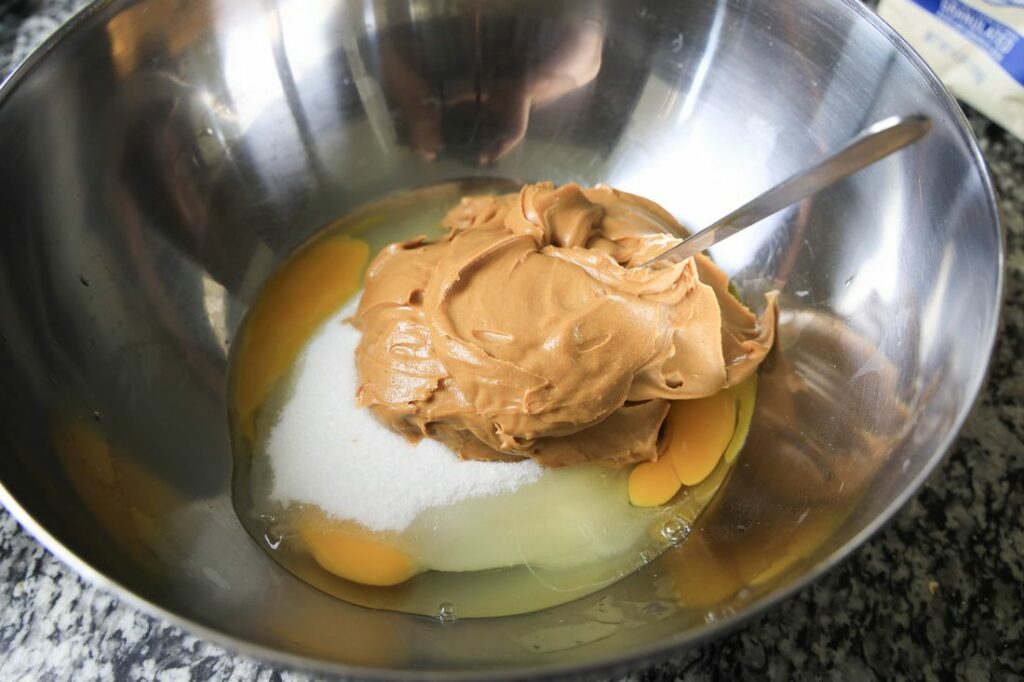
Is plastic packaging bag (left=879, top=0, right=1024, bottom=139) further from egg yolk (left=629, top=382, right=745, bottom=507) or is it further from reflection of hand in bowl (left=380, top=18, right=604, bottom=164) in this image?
egg yolk (left=629, top=382, right=745, bottom=507)

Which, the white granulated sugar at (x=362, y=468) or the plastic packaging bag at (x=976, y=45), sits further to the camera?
the plastic packaging bag at (x=976, y=45)

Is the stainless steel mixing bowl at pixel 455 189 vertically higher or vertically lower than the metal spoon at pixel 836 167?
lower

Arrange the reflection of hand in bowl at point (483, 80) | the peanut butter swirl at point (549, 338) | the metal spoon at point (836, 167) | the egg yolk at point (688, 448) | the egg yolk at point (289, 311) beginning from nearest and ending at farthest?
1. the metal spoon at point (836, 167)
2. the peanut butter swirl at point (549, 338)
3. the egg yolk at point (688, 448)
4. the egg yolk at point (289, 311)
5. the reflection of hand in bowl at point (483, 80)

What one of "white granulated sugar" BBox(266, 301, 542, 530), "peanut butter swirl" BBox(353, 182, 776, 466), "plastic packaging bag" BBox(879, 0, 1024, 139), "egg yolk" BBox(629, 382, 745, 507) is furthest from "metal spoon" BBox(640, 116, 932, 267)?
"plastic packaging bag" BBox(879, 0, 1024, 139)

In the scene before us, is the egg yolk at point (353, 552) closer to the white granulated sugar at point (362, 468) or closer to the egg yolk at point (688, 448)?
the white granulated sugar at point (362, 468)

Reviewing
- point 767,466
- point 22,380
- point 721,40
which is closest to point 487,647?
point 767,466

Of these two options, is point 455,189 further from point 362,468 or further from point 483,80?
point 362,468

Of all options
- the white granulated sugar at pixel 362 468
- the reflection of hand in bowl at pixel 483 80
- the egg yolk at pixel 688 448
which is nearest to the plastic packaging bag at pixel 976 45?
the reflection of hand in bowl at pixel 483 80
